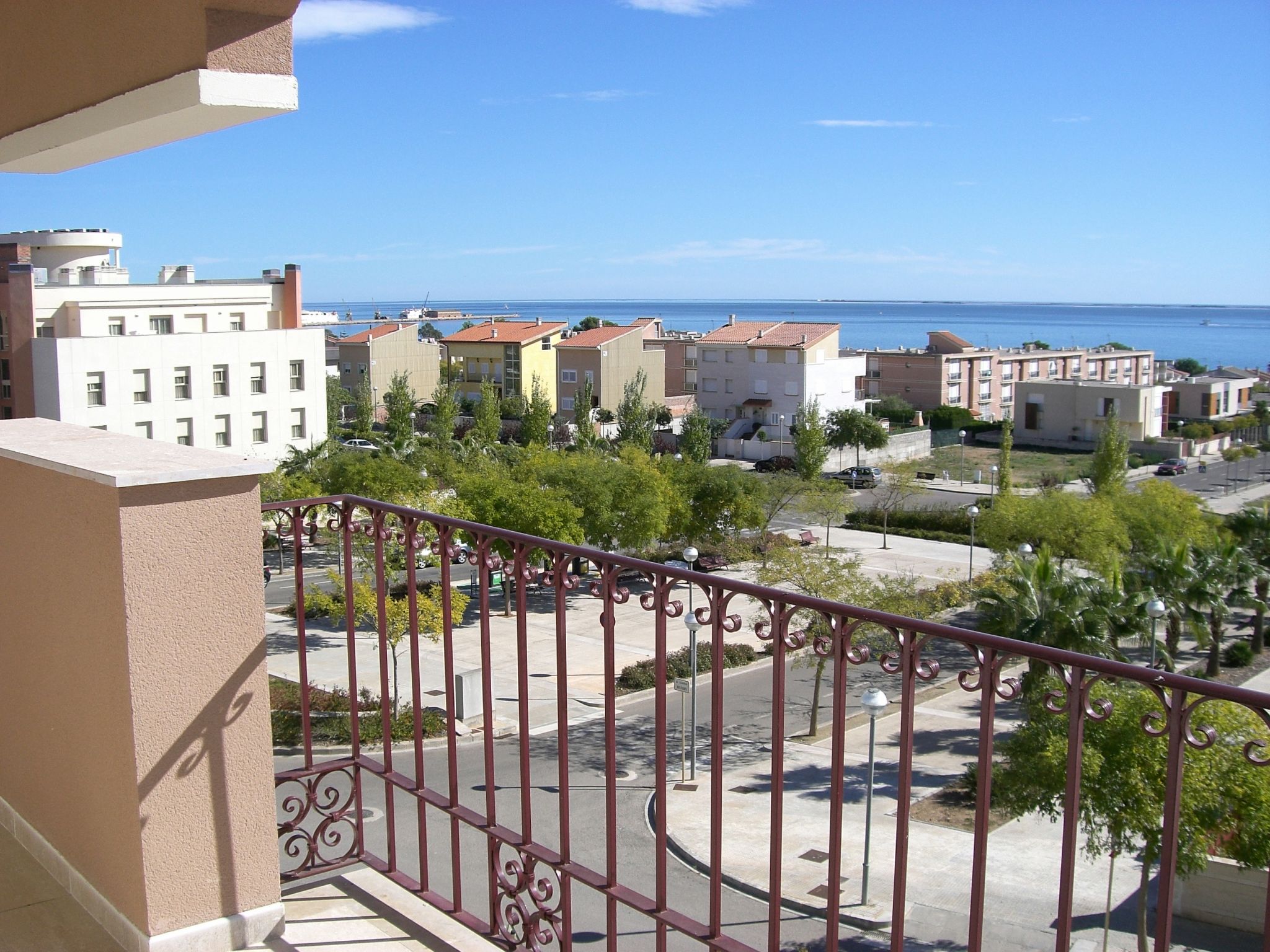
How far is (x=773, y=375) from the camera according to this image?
2559 inches

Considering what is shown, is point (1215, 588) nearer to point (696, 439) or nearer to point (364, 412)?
point (696, 439)

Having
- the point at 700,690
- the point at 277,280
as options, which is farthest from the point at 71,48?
the point at 277,280

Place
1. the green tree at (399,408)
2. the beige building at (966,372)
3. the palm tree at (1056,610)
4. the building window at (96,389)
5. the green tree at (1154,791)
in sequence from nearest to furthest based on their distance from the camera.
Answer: the green tree at (1154,791) < the palm tree at (1056,610) < the building window at (96,389) < the green tree at (399,408) < the beige building at (966,372)

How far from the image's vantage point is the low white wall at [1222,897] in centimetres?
1132

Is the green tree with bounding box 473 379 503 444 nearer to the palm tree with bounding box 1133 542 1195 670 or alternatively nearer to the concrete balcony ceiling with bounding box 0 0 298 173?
the palm tree with bounding box 1133 542 1195 670

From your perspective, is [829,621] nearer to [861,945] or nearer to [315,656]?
[861,945]

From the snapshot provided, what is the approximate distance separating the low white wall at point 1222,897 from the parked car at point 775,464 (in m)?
43.0

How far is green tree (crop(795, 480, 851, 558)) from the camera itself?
35219mm

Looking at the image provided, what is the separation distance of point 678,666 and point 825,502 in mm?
14378

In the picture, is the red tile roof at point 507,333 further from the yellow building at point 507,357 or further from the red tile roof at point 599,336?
the red tile roof at point 599,336

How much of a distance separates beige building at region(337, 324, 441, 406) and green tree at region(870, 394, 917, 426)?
28.2 meters

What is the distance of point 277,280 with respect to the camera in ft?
147

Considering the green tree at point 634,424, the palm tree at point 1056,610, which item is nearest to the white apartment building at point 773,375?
the green tree at point 634,424

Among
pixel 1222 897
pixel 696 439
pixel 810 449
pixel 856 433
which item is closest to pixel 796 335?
pixel 856 433
